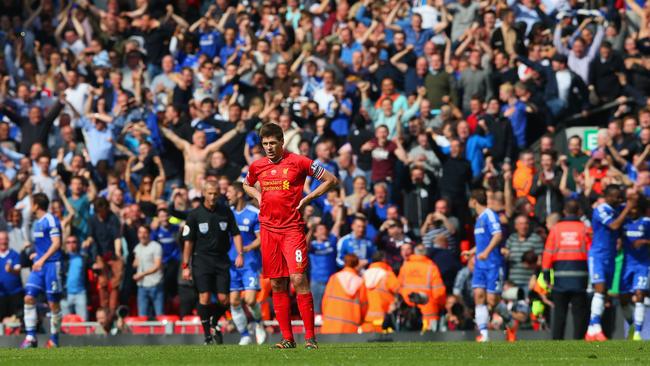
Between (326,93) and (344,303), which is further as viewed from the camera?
(326,93)

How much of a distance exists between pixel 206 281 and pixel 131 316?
571cm

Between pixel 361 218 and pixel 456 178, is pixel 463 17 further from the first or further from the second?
pixel 361 218

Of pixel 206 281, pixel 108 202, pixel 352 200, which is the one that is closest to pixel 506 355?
pixel 206 281

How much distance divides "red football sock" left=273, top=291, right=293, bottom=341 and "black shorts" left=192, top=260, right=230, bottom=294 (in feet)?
15.2

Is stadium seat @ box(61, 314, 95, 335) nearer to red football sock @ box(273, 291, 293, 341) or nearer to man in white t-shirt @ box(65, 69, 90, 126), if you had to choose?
man in white t-shirt @ box(65, 69, 90, 126)

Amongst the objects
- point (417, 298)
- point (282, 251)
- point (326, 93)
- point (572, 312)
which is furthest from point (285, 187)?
point (326, 93)

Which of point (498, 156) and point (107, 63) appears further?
point (107, 63)

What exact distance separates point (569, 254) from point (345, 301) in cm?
338

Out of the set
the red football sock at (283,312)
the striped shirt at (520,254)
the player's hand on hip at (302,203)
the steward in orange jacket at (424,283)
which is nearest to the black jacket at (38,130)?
the steward in orange jacket at (424,283)

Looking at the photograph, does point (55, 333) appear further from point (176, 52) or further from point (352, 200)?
point (176, 52)

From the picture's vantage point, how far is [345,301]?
22.4m

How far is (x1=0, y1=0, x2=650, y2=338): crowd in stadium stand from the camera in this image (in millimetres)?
24375

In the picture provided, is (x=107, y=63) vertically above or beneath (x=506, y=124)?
above

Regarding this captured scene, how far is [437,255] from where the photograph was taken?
24172 millimetres
